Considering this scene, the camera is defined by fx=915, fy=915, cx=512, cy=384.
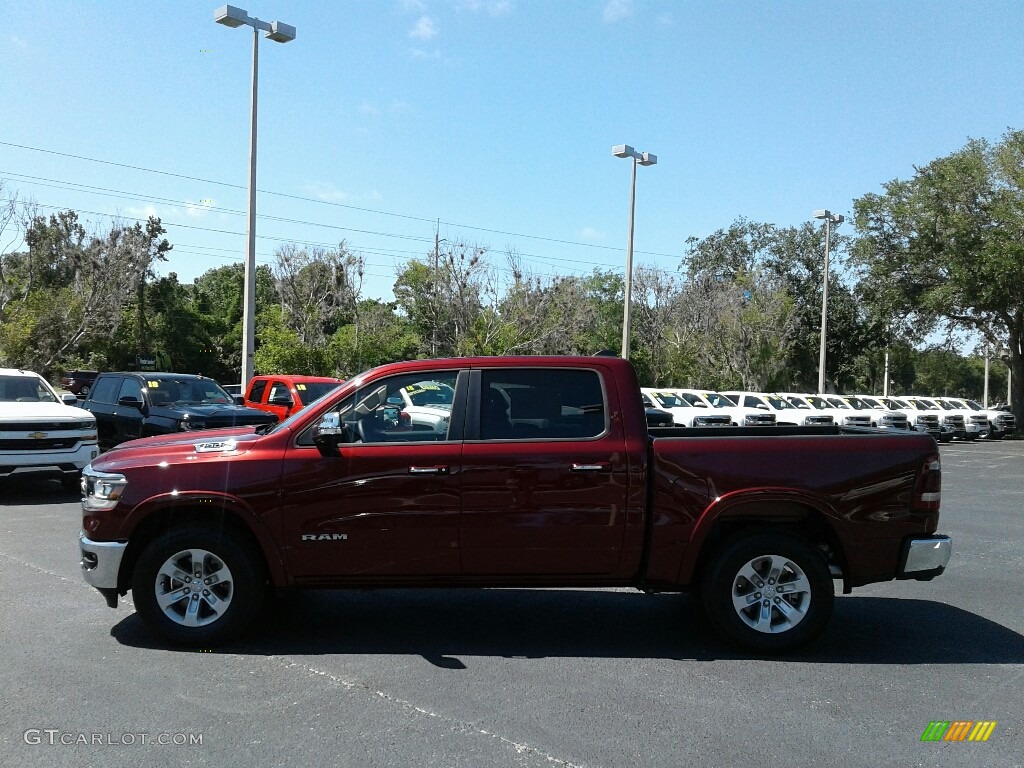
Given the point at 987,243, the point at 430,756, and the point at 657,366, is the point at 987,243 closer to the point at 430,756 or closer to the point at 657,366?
the point at 657,366

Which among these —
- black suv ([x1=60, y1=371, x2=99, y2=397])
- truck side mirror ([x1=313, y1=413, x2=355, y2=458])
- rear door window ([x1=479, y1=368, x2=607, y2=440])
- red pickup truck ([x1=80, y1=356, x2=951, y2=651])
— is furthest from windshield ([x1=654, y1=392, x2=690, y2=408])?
truck side mirror ([x1=313, y1=413, x2=355, y2=458])

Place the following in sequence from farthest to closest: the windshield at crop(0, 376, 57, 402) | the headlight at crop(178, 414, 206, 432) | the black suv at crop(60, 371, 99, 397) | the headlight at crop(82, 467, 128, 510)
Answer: the black suv at crop(60, 371, 99, 397) → the headlight at crop(178, 414, 206, 432) → the windshield at crop(0, 376, 57, 402) → the headlight at crop(82, 467, 128, 510)

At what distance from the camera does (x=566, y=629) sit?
21.0 feet

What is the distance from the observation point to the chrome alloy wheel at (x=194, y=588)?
19.0 ft

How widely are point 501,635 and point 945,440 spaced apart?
35.2 metres

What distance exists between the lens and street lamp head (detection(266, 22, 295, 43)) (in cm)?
2017

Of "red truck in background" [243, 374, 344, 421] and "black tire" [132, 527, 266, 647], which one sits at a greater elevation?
"red truck in background" [243, 374, 344, 421]

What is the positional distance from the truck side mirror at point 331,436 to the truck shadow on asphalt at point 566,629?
1278 millimetres

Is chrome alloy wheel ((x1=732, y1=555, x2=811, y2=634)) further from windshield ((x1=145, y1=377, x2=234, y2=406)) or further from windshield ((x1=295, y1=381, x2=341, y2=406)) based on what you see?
windshield ((x1=295, y1=381, x2=341, y2=406))

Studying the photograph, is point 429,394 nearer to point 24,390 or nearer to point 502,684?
point 502,684

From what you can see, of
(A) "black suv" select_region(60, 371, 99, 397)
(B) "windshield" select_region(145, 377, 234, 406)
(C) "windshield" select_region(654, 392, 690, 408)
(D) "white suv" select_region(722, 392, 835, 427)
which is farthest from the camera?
(A) "black suv" select_region(60, 371, 99, 397)

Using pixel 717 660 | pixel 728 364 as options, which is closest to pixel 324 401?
pixel 717 660

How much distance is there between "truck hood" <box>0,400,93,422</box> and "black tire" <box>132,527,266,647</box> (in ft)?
24.8

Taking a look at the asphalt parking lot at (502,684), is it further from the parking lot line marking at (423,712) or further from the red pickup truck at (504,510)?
the red pickup truck at (504,510)
